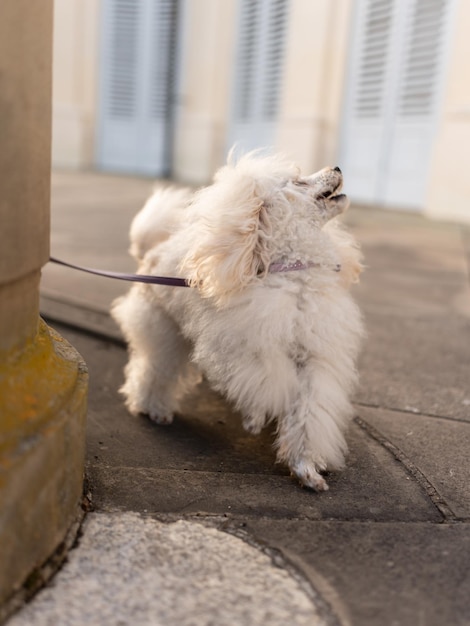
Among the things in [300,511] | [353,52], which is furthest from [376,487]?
[353,52]

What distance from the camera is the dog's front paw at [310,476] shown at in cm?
219

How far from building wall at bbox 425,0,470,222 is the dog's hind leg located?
6.90m

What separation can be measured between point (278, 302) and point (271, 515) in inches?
28.7

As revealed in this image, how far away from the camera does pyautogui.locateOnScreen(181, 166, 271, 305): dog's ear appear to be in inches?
89.0

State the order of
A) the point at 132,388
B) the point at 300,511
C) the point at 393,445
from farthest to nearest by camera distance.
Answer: the point at 132,388
the point at 393,445
the point at 300,511

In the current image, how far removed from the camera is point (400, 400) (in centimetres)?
311

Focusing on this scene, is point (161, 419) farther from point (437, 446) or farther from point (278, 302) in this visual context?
point (437, 446)

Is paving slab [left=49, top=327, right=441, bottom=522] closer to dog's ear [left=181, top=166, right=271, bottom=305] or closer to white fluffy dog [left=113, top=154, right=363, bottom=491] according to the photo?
white fluffy dog [left=113, top=154, right=363, bottom=491]

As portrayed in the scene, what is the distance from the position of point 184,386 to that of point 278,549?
127 centimetres

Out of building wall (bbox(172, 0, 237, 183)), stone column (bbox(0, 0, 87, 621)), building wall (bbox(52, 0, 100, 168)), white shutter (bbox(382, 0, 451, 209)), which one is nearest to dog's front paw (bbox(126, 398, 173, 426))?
stone column (bbox(0, 0, 87, 621))

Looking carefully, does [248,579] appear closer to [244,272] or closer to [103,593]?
[103,593]

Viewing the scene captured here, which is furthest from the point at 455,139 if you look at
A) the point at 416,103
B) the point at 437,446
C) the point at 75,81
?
the point at 75,81

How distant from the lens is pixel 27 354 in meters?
1.76

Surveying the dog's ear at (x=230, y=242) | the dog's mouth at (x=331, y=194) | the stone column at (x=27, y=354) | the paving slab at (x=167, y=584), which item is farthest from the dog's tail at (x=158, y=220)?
the paving slab at (x=167, y=584)
